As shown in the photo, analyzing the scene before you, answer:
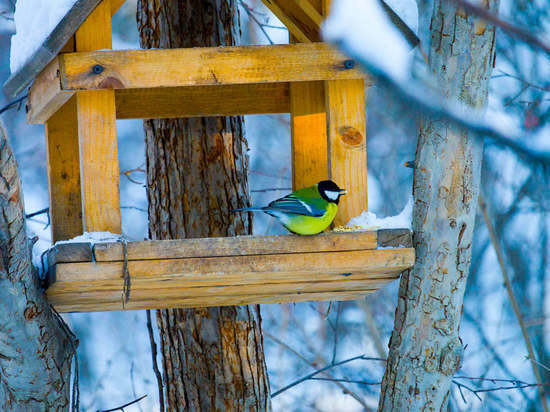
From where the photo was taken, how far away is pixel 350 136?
2.61 meters

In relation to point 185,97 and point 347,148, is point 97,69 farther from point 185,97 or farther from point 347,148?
point 347,148

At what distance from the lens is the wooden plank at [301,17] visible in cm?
273

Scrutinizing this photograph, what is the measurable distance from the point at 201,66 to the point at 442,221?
1.02 metres

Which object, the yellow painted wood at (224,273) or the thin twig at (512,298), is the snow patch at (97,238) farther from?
the thin twig at (512,298)

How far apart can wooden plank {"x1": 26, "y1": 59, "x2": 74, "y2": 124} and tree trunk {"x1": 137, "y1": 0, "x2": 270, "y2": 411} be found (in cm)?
73

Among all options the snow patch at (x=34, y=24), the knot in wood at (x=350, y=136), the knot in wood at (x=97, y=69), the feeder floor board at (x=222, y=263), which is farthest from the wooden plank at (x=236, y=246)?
the snow patch at (x=34, y=24)

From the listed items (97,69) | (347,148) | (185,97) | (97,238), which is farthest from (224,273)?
A: (185,97)

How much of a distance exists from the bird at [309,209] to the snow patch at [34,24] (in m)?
0.92

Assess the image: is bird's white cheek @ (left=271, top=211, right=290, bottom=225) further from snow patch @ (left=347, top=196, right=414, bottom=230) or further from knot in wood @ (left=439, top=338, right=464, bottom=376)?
knot in wood @ (left=439, top=338, right=464, bottom=376)

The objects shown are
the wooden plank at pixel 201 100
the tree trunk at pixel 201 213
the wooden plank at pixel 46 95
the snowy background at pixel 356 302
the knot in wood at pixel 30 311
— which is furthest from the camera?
the snowy background at pixel 356 302

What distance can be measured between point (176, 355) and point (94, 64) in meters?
1.52

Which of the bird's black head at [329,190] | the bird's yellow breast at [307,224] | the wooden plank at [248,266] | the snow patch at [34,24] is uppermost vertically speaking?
the snow patch at [34,24]

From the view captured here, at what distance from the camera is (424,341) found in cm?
253

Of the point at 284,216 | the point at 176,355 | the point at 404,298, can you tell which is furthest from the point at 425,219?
the point at 176,355
